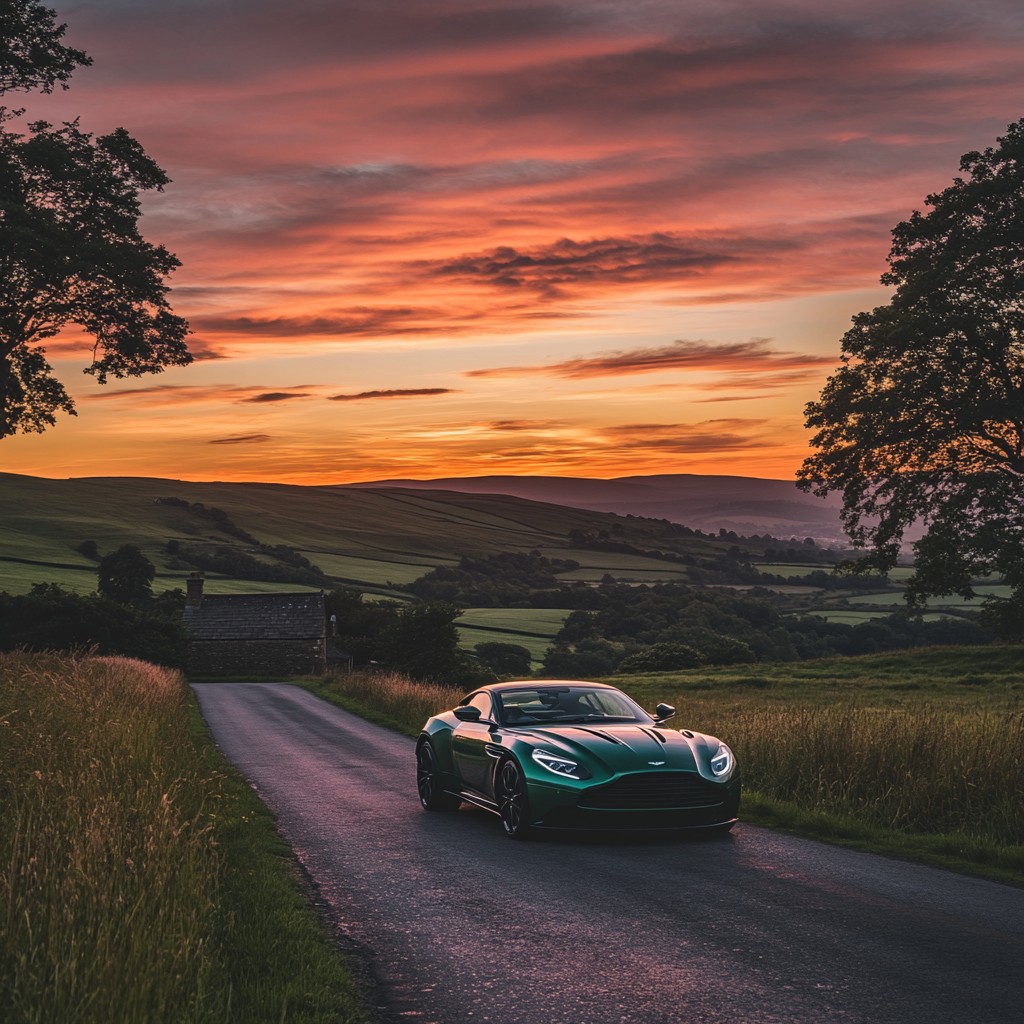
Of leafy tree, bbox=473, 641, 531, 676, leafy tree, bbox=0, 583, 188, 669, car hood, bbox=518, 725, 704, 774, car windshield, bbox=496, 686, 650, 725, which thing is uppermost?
car windshield, bbox=496, 686, 650, 725

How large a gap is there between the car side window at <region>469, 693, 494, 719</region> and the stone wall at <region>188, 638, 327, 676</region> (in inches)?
2450

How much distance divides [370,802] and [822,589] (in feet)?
437

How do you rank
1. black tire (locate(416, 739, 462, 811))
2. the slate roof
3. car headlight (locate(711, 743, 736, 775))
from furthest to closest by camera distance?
the slate roof → black tire (locate(416, 739, 462, 811)) → car headlight (locate(711, 743, 736, 775))

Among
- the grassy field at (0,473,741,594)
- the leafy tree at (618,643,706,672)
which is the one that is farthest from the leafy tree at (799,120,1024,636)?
the grassy field at (0,473,741,594)

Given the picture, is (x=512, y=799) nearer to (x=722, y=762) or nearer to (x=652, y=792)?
(x=652, y=792)

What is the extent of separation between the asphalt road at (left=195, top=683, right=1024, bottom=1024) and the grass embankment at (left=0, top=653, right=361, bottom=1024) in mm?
477

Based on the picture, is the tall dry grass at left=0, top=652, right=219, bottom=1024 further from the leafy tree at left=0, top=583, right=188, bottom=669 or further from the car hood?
the leafy tree at left=0, top=583, right=188, bottom=669

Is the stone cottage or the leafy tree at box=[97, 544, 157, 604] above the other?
the leafy tree at box=[97, 544, 157, 604]

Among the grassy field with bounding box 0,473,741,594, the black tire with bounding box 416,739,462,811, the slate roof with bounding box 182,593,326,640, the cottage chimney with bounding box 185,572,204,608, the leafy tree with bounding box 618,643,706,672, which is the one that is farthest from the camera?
the grassy field with bounding box 0,473,741,594

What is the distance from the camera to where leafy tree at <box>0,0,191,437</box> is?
25984mm

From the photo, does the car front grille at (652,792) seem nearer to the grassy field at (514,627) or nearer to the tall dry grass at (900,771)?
the tall dry grass at (900,771)

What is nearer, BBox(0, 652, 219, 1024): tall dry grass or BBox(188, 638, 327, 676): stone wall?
BBox(0, 652, 219, 1024): tall dry grass

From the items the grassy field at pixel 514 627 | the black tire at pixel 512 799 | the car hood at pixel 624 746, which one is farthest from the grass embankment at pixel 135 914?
the grassy field at pixel 514 627

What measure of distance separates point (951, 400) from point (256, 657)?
55631 millimetres
